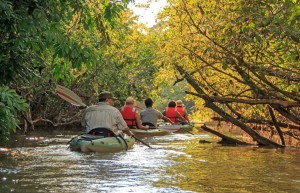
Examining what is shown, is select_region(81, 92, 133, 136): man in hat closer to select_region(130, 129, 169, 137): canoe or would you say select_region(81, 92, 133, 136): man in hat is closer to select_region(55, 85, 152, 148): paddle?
select_region(55, 85, 152, 148): paddle

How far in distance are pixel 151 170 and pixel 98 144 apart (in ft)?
7.70

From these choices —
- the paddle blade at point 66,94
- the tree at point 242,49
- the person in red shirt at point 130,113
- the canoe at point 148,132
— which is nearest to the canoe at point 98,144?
the paddle blade at point 66,94

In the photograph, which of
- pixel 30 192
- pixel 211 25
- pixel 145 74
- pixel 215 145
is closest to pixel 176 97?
pixel 145 74

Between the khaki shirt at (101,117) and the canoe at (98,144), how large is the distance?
259 millimetres

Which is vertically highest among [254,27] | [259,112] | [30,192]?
[254,27]

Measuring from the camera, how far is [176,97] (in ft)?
198

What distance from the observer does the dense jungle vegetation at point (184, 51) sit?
24.3 feet

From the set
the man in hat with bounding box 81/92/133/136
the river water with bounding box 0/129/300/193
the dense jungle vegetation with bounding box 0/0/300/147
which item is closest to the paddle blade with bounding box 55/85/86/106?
the dense jungle vegetation with bounding box 0/0/300/147

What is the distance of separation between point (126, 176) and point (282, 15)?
3.54 m

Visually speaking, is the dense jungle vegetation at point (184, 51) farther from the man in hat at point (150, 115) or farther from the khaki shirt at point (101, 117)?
the khaki shirt at point (101, 117)

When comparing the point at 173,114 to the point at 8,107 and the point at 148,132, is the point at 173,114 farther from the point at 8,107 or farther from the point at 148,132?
the point at 8,107

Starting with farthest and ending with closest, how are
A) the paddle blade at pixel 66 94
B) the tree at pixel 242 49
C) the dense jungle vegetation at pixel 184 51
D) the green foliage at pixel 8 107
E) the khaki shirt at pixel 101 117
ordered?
the paddle blade at pixel 66 94 → the khaki shirt at pixel 101 117 → the tree at pixel 242 49 → the green foliage at pixel 8 107 → the dense jungle vegetation at pixel 184 51

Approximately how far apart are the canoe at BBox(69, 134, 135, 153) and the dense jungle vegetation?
1.57m

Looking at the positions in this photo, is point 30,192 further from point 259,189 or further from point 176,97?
point 176,97
